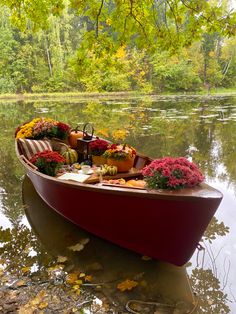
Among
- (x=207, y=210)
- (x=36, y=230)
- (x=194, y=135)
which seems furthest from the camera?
(x=194, y=135)

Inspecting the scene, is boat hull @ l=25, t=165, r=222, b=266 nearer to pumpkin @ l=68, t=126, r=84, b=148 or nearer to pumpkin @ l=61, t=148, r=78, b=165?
pumpkin @ l=61, t=148, r=78, b=165

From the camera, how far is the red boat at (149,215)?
311 centimetres

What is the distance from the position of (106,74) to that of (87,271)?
1316 inches

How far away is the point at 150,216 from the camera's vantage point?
129 inches

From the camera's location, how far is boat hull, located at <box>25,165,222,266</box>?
3109 millimetres

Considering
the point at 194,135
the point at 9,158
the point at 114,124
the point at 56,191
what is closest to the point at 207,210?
the point at 56,191

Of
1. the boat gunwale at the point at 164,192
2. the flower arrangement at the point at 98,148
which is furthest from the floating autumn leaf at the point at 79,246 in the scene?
the flower arrangement at the point at 98,148

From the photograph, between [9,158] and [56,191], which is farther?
[9,158]

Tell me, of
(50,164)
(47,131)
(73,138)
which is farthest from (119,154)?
(47,131)

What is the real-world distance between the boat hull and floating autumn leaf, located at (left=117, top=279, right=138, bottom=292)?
0.36 metres

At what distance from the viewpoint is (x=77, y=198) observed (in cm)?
387

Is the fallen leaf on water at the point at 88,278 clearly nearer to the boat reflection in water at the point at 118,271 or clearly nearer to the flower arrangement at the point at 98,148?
the boat reflection in water at the point at 118,271

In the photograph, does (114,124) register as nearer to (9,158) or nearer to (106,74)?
(9,158)

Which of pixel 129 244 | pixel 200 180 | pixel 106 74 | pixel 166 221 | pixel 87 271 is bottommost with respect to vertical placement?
pixel 87 271
